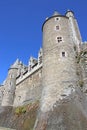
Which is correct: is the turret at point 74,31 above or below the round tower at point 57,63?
above

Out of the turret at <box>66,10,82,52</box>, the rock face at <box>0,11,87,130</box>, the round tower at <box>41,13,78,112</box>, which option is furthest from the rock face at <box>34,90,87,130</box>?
the turret at <box>66,10,82,52</box>

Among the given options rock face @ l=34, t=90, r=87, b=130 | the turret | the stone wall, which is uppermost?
the turret

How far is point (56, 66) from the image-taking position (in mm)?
17125

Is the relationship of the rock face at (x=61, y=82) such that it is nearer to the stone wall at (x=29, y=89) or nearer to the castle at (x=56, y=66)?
the castle at (x=56, y=66)

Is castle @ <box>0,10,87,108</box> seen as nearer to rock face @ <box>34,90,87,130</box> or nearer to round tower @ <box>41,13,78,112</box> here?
round tower @ <box>41,13,78,112</box>

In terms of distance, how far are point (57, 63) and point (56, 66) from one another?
1.32ft

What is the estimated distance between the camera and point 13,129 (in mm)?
18875

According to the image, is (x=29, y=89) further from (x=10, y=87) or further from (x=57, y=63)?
(x=57, y=63)

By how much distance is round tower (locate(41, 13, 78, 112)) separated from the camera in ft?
50.9

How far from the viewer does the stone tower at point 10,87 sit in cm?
2678

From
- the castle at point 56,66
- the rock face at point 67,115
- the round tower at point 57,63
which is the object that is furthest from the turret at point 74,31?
the rock face at point 67,115

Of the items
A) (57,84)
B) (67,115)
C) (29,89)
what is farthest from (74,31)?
(67,115)

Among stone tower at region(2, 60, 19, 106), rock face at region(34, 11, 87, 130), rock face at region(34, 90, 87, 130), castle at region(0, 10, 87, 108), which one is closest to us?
rock face at region(34, 90, 87, 130)

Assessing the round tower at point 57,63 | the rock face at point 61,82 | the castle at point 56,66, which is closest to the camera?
the rock face at point 61,82
